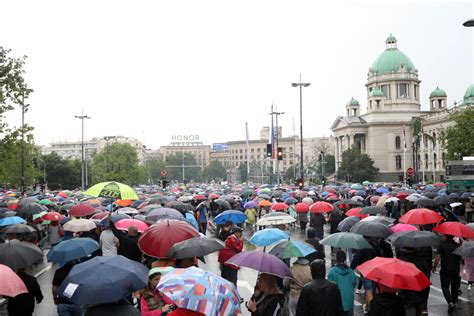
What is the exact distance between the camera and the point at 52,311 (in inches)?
501

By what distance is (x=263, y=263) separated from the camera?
7.83 meters

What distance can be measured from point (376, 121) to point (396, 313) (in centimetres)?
11401

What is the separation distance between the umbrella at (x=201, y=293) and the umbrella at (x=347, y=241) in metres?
4.99

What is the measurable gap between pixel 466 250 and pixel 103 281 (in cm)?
693

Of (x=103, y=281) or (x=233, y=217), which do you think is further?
(x=233, y=217)

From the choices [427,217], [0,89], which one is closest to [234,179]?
[0,89]

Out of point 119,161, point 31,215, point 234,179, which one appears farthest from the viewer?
point 234,179

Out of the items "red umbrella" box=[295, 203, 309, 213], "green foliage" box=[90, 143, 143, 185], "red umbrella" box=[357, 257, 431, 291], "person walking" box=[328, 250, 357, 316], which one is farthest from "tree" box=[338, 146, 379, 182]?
"red umbrella" box=[357, 257, 431, 291]

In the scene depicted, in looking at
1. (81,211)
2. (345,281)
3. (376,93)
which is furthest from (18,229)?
(376,93)

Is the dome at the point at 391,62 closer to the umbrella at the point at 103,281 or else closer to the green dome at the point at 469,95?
the green dome at the point at 469,95

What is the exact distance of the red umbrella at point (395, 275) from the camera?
7.20 metres

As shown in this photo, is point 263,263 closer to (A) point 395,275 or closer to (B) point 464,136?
(A) point 395,275

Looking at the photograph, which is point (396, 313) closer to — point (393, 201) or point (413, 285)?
point (413, 285)

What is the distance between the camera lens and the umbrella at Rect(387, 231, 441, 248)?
10.8m
